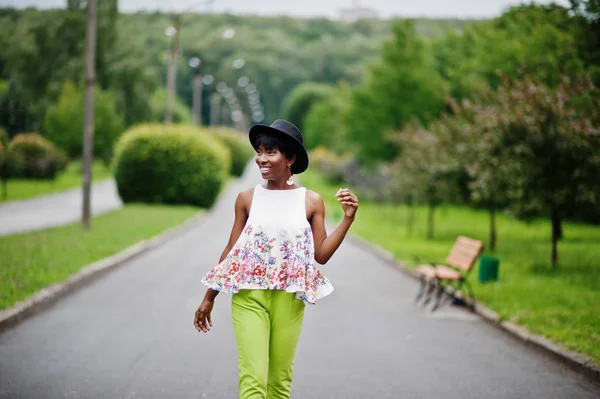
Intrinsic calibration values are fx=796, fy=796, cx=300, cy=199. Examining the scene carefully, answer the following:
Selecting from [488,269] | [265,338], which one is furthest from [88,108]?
[265,338]

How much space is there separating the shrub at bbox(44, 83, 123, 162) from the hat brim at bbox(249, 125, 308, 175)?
117ft

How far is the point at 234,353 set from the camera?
25.2ft

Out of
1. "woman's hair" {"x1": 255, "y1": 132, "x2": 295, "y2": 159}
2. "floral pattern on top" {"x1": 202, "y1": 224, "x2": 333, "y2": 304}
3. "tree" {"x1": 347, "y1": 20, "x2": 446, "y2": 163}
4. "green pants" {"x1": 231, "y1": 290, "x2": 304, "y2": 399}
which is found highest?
"tree" {"x1": 347, "y1": 20, "x2": 446, "y2": 163}

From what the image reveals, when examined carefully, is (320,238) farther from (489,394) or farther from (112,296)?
(112,296)

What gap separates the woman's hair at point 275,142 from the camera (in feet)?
14.2

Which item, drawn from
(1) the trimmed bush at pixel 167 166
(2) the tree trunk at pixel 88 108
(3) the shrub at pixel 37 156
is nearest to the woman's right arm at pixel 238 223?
(2) the tree trunk at pixel 88 108

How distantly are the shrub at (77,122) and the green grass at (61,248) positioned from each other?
54.3 ft

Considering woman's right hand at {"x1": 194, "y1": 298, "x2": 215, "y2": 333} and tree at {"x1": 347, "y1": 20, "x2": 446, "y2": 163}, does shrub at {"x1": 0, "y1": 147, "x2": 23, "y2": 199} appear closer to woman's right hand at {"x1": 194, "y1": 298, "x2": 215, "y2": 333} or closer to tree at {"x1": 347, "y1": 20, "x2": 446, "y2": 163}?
tree at {"x1": 347, "y1": 20, "x2": 446, "y2": 163}

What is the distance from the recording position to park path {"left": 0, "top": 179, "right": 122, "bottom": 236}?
74.6 feet

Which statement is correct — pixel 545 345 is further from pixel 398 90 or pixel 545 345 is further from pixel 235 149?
pixel 235 149

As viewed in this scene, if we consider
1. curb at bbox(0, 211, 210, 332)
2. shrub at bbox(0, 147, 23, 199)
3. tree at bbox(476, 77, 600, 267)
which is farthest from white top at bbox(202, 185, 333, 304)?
shrub at bbox(0, 147, 23, 199)

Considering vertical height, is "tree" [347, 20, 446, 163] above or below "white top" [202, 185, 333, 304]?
above

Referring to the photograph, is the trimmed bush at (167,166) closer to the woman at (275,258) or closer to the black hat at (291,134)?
the black hat at (291,134)

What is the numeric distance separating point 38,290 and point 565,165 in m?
9.93
